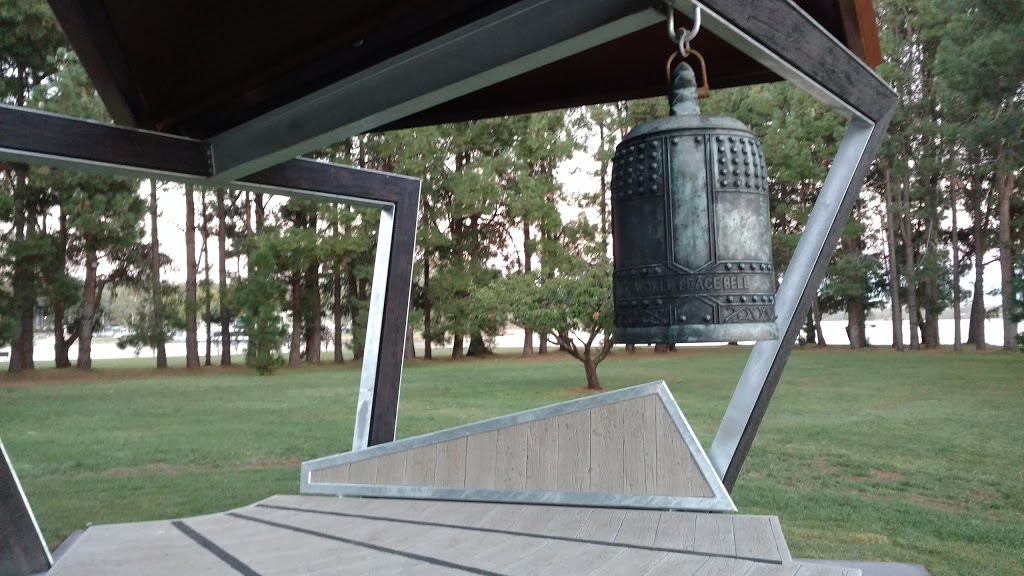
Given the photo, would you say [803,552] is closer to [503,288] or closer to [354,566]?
[354,566]

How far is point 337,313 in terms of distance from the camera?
609 inches

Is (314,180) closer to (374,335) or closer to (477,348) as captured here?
(374,335)

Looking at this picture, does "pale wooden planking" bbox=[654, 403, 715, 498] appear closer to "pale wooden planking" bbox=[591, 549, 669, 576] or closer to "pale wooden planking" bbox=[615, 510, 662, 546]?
"pale wooden planking" bbox=[615, 510, 662, 546]

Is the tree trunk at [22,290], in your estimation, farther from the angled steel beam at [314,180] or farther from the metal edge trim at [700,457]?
the metal edge trim at [700,457]

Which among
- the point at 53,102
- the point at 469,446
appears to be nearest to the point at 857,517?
the point at 469,446

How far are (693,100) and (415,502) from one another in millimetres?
1976

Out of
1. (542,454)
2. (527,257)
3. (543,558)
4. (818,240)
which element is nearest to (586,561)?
(543,558)

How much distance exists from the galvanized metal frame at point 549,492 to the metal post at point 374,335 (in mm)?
263

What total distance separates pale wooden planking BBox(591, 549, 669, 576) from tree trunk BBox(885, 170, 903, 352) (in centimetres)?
1381

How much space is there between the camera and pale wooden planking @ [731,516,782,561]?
2.13 m

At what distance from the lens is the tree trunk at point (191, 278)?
47.6 ft

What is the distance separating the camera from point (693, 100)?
1.70 meters

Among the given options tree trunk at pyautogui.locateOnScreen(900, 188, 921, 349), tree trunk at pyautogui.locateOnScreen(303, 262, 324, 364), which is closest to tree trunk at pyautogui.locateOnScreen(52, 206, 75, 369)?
tree trunk at pyautogui.locateOnScreen(303, 262, 324, 364)

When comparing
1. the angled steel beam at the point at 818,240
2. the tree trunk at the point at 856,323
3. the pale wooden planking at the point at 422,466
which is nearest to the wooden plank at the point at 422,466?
the pale wooden planking at the point at 422,466
